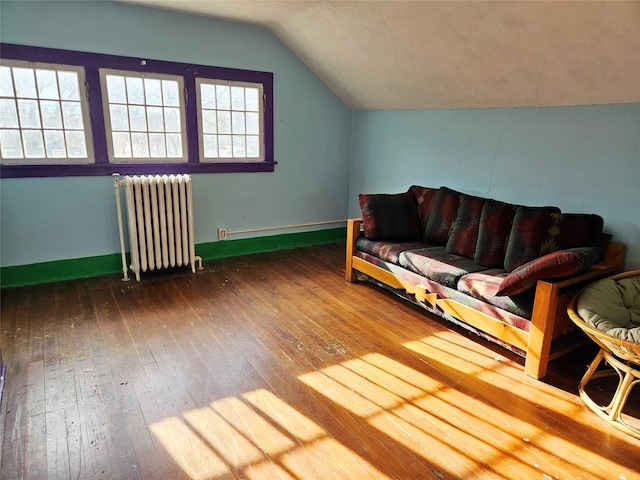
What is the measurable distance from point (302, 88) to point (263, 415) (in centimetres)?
363

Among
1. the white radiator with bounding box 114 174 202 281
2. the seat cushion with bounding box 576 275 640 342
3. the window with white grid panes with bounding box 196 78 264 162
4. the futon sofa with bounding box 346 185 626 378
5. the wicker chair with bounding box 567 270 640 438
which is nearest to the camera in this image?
the wicker chair with bounding box 567 270 640 438

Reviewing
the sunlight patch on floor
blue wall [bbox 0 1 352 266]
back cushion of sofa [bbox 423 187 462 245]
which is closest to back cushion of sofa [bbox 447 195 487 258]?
back cushion of sofa [bbox 423 187 462 245]

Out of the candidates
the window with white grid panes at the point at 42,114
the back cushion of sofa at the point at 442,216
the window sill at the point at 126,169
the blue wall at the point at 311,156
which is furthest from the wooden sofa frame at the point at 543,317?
the window with white grid panes at the point at 42,114

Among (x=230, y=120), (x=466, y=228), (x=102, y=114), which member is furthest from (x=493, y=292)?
(x=102, y=114)

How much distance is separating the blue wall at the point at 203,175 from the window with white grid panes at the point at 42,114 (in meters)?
0.19

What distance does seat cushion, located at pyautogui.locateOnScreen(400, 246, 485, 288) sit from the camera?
2.92 meters

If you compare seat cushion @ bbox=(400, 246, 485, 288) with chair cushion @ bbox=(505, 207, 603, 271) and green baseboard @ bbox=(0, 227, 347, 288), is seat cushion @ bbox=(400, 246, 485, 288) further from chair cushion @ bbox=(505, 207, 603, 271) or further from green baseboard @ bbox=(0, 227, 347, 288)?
green baseboard @ bbox=(0, 227, 347, 288)

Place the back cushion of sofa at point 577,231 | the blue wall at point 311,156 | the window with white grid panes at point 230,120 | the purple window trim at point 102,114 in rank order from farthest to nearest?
the window with white grid panes at point 230,120 → the purple window trim at point 102,114 → the blue wall at point 311,156 → the back cushion of sofa at point 577,231

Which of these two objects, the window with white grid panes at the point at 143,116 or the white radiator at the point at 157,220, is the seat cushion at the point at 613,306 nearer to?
the white radiator at the point at 157,220

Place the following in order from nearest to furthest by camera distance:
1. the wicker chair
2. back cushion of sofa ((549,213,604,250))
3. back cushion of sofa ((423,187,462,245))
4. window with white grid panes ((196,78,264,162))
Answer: the wicker chair, back cushion of sofa ((549,213,604,250)), back cushion of sofa ((423,187,462,245)), window with white grid panes ((196,78,264,162))

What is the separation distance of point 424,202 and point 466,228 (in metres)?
0.60

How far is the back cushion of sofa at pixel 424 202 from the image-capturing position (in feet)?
12.3

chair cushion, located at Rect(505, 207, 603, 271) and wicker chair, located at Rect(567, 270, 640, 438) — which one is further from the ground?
chair cushion, located at Rect(505, 207, 603, 271)

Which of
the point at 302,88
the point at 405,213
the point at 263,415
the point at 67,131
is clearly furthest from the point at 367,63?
the point at 263,415
